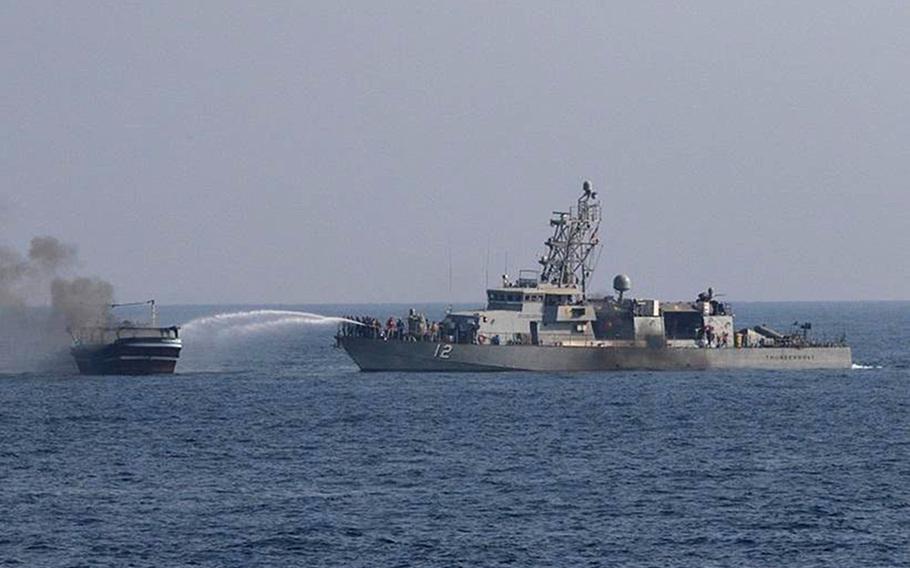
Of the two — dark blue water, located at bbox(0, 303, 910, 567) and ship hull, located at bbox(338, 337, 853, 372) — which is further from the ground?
ship hull, located at bbox(338, 337, 853, 372)

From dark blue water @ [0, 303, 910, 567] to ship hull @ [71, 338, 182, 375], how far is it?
2.56 metres

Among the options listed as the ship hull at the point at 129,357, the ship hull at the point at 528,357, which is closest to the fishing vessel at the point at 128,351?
the ship hull at the point at 129,357

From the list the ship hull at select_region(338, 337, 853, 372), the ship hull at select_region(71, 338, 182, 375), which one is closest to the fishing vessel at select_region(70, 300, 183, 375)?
the ship hull at select_region(71, 338, 182, 375)

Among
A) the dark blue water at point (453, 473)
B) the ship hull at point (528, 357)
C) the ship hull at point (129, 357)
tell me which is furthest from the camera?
the ship hull at point (528, 357)

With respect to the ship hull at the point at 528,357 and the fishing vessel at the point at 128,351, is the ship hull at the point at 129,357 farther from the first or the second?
the ship hull at the point at 528,357

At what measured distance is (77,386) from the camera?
353 ft

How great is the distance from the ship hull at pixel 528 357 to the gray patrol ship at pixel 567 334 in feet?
0.23

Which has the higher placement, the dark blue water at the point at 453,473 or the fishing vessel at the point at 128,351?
the fishing vessel at the point at 128,351

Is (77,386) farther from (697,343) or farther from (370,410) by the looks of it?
(697,343)

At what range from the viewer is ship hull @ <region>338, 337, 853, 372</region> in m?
113

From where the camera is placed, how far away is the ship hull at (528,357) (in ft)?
372

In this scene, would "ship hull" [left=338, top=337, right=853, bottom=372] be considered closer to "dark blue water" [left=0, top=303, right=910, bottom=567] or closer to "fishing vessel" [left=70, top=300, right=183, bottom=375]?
"dark blue water" [left=0, top=303, right=910, bottom=567]

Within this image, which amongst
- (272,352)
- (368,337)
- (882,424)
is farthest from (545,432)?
(272,352)

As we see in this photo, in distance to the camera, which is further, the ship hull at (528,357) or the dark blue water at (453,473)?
the ship hull at (528,357)
